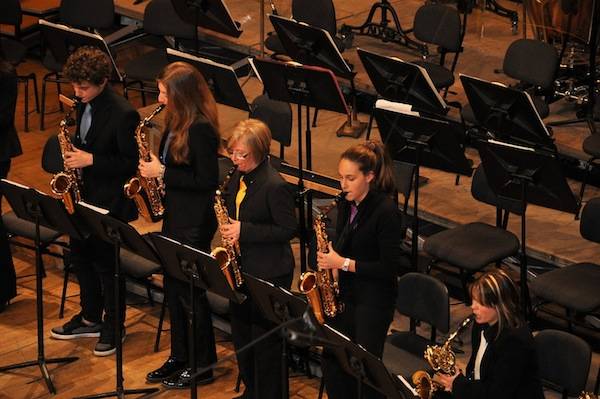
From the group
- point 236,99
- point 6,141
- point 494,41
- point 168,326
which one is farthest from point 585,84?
point 6,141

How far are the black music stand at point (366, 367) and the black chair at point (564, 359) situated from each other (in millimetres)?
886

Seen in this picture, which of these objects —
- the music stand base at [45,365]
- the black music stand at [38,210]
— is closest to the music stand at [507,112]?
the black music stand at [38,210]

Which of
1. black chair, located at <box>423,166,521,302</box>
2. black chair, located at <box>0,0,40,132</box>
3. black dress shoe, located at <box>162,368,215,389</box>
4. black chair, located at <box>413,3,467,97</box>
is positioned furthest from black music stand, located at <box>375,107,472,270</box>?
black chair, located at <box>0,0,40,132</box>

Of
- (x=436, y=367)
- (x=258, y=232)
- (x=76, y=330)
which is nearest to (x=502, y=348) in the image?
(x=436, y=367)

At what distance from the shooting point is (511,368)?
15.8ft

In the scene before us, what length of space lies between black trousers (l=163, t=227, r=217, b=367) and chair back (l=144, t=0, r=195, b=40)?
3.33 meters

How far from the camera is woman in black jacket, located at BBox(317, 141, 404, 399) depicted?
207 inches

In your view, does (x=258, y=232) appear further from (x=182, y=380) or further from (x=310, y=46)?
(x=310, y=46)

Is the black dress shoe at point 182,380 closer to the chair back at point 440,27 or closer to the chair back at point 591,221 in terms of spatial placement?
→ the chair back at point 591,221

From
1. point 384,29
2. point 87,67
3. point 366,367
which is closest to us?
point 366,367

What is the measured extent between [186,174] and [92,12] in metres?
3.90

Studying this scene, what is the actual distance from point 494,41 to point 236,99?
3.37 metres

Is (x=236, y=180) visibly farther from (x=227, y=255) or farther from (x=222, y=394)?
(x=222, y=394)

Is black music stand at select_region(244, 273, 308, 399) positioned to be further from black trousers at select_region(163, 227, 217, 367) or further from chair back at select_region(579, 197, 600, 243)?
chair back at select_region(579, 197, 600, 243)
